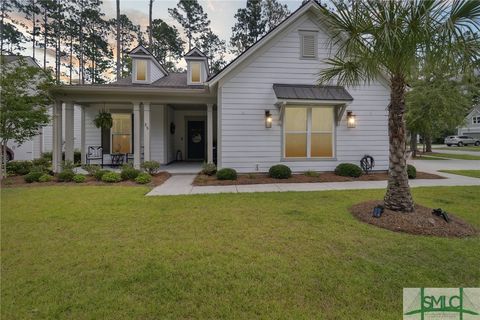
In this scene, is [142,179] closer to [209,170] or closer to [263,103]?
[209,170]

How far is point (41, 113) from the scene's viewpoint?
353 inches

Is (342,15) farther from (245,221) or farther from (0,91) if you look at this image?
(0,91)

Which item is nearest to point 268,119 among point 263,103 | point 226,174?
point 263,103

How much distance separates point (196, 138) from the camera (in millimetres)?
15656

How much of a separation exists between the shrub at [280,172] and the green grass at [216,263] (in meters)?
3.64

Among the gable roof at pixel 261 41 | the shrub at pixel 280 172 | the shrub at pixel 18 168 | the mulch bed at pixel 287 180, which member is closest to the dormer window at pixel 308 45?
the gable roof at pixel 261 41

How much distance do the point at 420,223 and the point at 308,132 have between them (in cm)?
593

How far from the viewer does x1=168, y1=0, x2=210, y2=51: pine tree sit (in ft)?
85.7

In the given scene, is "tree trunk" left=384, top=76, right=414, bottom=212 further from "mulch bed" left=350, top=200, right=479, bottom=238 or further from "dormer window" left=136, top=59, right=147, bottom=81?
"dormer window" left=136, top=59, right=147, bottom=81

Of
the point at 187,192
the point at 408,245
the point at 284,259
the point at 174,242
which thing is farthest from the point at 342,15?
the point at 187,192

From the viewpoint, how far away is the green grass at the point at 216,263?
91.8 inches

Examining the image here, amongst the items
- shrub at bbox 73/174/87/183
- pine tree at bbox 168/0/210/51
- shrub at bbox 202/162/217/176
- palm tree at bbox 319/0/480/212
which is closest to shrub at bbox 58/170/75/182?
shrub at bbox 73/174/87/183

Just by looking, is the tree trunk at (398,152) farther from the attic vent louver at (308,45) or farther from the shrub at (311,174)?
the attic vent louver at (308,45)

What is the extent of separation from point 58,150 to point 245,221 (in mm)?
9662
